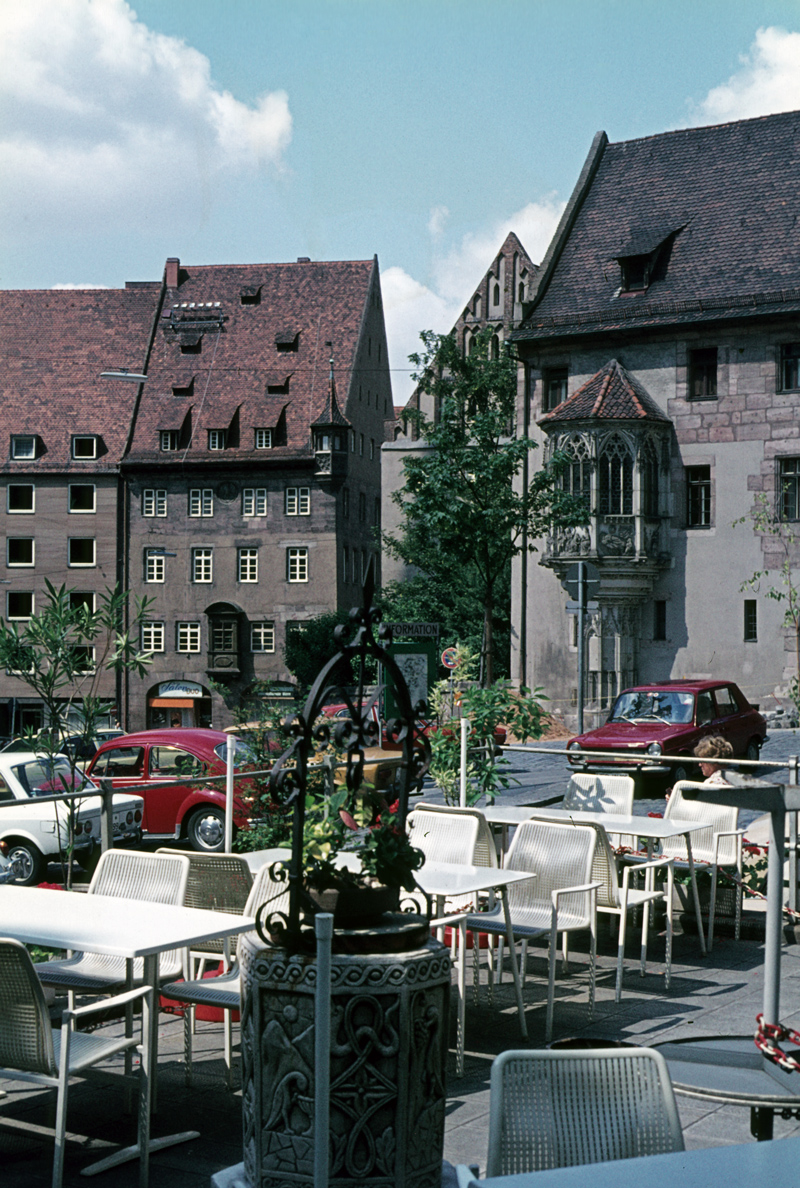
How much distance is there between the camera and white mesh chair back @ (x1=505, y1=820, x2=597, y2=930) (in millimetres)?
7996

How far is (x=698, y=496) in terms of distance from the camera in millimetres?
37438

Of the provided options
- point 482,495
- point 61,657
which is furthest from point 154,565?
point 61,657

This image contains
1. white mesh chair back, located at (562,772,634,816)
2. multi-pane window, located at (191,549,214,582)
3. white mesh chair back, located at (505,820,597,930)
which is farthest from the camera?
multi-pane window, located at (191,549,214,582)

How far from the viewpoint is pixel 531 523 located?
122 feet

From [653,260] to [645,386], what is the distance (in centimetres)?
375

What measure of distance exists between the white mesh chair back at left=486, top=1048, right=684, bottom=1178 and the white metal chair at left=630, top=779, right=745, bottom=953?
652 centimetres

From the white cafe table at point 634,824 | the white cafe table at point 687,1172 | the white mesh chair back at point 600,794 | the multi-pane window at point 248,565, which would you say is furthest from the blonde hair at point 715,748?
the multi-pane window at point 248,565

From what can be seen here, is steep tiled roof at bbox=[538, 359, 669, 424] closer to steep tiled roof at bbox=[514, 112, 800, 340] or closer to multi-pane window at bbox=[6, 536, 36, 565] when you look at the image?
steep tiled roof at bbox=[514, 112, 800, 340]

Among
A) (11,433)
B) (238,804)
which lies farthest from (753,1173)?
(11,433)

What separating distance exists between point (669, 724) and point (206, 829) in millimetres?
8416

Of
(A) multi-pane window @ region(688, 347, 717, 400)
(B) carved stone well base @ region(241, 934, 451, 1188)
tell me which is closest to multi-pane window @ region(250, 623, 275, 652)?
(A) multi-pane window @ region(688, 347, 717, 400)

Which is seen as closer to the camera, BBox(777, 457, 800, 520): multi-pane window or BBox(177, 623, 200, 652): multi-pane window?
BBox(777, 457, 800, 520): multi-pane window

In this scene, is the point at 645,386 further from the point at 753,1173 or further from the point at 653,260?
the point at 753,1173

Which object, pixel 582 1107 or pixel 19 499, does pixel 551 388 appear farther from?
pixel 582 1107
